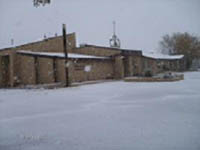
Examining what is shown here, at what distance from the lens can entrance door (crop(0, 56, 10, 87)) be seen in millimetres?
15742

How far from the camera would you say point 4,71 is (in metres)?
15.9

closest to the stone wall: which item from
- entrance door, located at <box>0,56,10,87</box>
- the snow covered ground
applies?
entrance door, located at <box>0,56,10,87</box>

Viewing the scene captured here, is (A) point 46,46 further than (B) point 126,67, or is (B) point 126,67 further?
(B) point 126,67

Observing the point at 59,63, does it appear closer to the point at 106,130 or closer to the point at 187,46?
the point at 106,130

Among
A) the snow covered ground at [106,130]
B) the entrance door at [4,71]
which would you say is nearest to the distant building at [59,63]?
the entrance door at [4,71]

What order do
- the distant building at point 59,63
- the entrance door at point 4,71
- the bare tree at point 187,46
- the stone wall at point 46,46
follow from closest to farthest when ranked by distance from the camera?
the distant building at point 59,63 < the entrance door at point 4,71 < the stone wall at point 46,46 < the bare tree at point 187,46

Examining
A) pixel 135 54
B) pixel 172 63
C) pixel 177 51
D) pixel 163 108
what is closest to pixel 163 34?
pixel 177 51

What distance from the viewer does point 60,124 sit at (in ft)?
13.0

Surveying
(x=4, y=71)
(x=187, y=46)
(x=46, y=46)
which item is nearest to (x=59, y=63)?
(x=46, y=46)

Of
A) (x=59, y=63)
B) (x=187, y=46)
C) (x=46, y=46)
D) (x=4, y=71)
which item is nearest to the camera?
(x=4, y=71)

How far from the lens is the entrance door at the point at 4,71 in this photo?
620 inches

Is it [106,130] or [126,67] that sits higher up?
[126,67]

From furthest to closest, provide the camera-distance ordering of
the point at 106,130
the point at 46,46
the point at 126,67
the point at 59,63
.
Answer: the point at 126,67 → the point at 46,46 → the point at 59,63 → the point at 106,130

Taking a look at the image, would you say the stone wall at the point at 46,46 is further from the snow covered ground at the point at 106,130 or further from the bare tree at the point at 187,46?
the bare tree at the point at 187,46
